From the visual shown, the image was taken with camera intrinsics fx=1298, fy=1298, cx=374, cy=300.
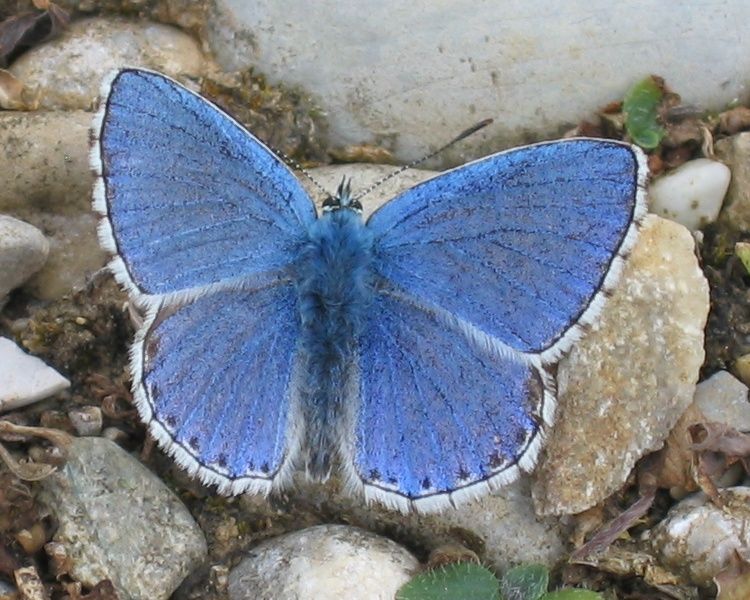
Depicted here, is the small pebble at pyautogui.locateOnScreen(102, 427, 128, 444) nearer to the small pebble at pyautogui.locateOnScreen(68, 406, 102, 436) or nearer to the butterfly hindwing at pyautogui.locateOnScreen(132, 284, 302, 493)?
the small pebble at pyautogui.locateOnScreen(68, 406, 102, 436)

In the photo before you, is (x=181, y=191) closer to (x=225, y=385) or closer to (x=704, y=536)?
(x=225, y=385)

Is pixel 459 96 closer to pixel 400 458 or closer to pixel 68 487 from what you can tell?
pixel 400 458

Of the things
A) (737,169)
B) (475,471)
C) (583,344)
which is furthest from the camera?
(737,169)

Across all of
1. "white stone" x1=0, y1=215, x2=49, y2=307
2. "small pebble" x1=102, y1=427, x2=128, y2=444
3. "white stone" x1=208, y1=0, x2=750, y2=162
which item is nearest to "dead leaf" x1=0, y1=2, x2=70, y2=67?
"white stone" x1=208, y1=0, x2=750, y2=162

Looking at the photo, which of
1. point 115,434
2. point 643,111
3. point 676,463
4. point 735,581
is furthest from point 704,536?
point 115,434

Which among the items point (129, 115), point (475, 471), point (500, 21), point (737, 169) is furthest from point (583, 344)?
point (129, 115)

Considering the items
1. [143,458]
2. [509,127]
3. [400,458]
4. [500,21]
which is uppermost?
[500,21]

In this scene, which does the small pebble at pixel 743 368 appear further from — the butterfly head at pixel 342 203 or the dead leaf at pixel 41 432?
the dead leaf at pixel 41 432
